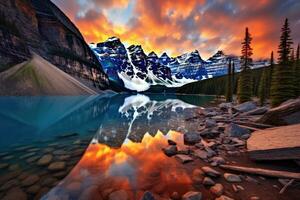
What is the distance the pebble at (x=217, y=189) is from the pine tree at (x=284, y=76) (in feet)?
76.5

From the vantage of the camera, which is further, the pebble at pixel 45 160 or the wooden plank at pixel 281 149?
the pebble at pixel 45 160

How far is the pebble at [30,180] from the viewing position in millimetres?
6398

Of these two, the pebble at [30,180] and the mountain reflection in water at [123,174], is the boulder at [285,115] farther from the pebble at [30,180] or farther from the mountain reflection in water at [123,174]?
the pebble at [30,180]

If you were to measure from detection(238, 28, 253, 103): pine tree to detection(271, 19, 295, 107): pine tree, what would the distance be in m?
9.58

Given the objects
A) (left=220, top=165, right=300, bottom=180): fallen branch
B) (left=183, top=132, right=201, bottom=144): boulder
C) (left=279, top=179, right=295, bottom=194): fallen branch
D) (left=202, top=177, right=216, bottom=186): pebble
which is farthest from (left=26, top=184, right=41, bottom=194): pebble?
(left=183, top=132, right=201, bottom=144): boulder

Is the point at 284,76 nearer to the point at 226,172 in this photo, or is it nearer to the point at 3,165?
the point at 226,172

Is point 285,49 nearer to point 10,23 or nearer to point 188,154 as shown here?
point 188,154

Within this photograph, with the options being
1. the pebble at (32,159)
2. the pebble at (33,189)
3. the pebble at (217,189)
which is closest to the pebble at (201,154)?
the pebble at (217,189)

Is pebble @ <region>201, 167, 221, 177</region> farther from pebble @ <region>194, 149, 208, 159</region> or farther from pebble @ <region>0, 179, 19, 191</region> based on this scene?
pebble @ <region>0, 179, 19, 191</region>

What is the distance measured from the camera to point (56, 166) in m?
8.07

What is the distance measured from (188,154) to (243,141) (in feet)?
14.6

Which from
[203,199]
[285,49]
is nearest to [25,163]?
[203,199]

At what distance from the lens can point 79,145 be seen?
11.6 meters

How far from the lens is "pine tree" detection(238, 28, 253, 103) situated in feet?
112
